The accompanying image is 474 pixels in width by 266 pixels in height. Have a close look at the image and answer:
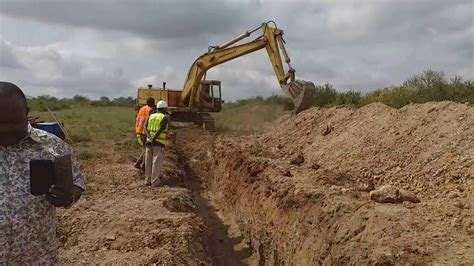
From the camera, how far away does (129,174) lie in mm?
12398

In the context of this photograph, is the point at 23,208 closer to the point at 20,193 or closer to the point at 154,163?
the point at 20,193

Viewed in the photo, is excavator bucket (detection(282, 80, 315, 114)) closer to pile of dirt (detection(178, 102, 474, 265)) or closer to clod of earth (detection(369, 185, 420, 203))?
pile of dirt (detection(178, 102, 474, 265))

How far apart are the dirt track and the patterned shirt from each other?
3.42 meters

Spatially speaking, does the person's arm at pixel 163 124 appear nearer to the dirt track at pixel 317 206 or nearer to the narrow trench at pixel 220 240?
the dirt track at pixel 317 206

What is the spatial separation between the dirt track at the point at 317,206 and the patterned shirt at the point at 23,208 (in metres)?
3.42

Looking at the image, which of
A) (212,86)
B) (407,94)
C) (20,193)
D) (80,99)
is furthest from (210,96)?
(80,99)

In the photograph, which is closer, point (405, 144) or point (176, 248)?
point (176, 248)

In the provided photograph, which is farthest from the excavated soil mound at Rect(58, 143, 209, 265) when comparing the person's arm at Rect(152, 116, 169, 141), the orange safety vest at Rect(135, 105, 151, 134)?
the orange safety vest at Rect(135, 105, 151, 134)

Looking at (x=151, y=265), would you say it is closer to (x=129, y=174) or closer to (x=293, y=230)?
(x=293, y=230)

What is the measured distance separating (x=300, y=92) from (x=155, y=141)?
212 inches

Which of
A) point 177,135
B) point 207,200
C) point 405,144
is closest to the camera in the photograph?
point 405,144

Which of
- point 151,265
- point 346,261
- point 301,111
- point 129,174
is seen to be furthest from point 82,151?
point 346,261

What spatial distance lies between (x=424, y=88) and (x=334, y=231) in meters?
7.41

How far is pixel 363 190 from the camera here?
8.01 m
